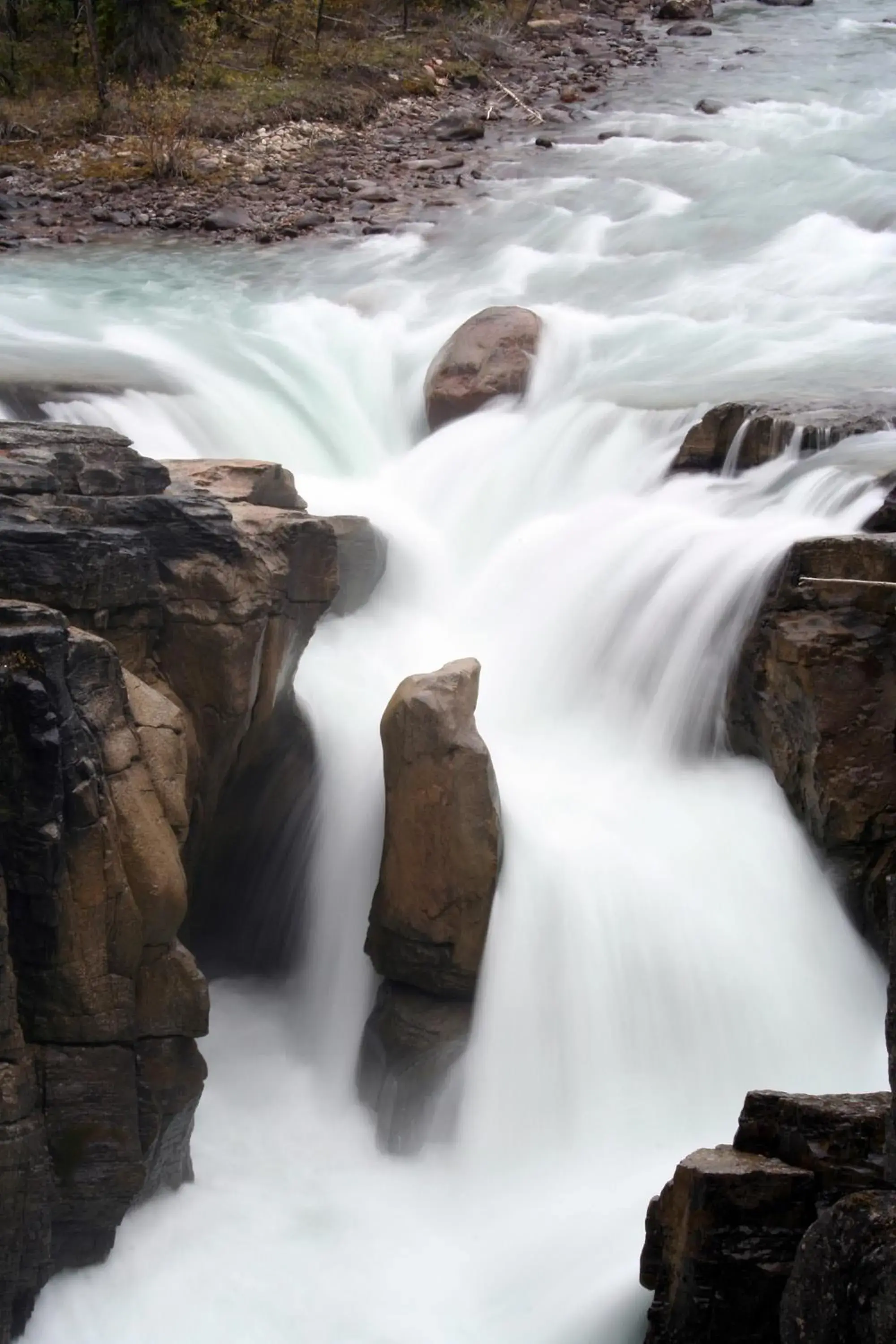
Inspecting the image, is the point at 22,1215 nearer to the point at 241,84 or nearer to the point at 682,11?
the point at 241,84

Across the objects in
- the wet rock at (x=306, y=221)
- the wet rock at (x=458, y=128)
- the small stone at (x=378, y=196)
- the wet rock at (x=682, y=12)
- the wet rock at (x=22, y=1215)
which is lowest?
the wet rock at (x=22, y=1215)

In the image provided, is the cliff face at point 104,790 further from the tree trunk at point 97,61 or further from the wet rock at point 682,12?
the wet rock at point 682,12

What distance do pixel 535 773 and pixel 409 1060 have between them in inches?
80.7

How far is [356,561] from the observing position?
10312 millimetres

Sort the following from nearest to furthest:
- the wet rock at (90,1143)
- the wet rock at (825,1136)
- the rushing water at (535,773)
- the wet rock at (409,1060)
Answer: the wet rock at (825,1136) → the wet rock at (90,1143) → the rushing water at (535,773) → the wet rock at (409,1060)

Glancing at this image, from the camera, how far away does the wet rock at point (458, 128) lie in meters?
23.1

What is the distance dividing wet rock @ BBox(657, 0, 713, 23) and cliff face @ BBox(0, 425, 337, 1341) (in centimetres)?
2527

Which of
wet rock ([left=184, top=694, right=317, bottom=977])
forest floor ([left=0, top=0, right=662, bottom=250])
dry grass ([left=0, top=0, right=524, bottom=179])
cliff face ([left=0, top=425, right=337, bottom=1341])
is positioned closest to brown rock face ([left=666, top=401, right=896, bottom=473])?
wet rock ([left=184, top=694, right=317, bottom=977])

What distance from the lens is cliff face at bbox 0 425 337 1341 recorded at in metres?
5.82

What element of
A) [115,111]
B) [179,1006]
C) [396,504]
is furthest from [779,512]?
[115,111]

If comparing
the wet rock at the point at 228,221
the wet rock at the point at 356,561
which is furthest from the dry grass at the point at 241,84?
the wet rock at the point at 356,561

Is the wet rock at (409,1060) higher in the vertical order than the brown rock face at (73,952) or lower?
lower

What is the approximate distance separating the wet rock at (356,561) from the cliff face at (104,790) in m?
2.33

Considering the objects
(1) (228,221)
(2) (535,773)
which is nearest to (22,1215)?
(2) (535,773)
